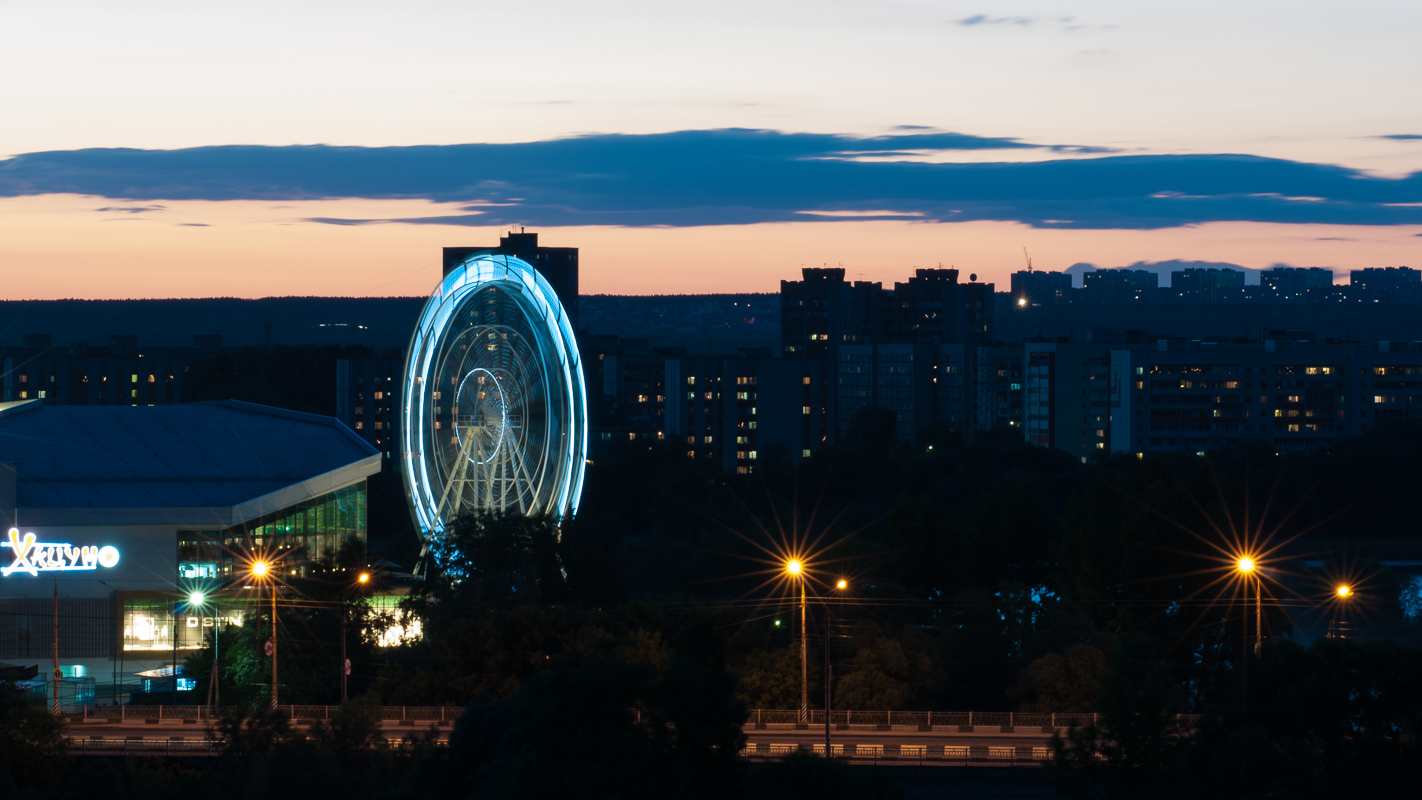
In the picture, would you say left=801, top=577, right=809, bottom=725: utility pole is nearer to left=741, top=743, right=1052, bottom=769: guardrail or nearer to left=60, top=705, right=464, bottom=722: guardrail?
left=741, top=743, right=1052, bottom=769: guardrail

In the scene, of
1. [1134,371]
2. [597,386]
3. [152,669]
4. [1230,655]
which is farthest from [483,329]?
[597,386]

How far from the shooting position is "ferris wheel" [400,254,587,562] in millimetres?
51344

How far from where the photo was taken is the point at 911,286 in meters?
193

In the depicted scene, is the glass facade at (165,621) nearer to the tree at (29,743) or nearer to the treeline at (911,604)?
the treeline at (911,604)

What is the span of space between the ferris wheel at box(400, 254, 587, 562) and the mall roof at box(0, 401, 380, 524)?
36.4ft

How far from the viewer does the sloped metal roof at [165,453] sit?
59625mm

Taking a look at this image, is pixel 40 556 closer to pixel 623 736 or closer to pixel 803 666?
pixel 803 666

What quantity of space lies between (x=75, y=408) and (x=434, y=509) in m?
25.0

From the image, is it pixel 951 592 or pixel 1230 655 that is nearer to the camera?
pixel 1230 655

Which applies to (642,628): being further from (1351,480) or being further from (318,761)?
(1351,480)

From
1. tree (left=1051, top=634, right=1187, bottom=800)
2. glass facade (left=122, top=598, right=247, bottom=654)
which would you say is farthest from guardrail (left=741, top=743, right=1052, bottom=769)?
glass facade (left=122, top=598, right=247, bottom=654)

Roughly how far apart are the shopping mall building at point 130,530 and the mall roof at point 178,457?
0.08 metres

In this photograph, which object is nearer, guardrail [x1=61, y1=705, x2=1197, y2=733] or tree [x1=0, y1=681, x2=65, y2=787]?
tree [x1=0, y1=681, x2=65, y2=787]

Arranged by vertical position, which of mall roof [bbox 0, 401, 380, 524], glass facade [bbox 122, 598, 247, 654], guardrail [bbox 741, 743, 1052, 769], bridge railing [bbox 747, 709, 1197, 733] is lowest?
guardrail [bbox 741, 743, 1052, 769]
